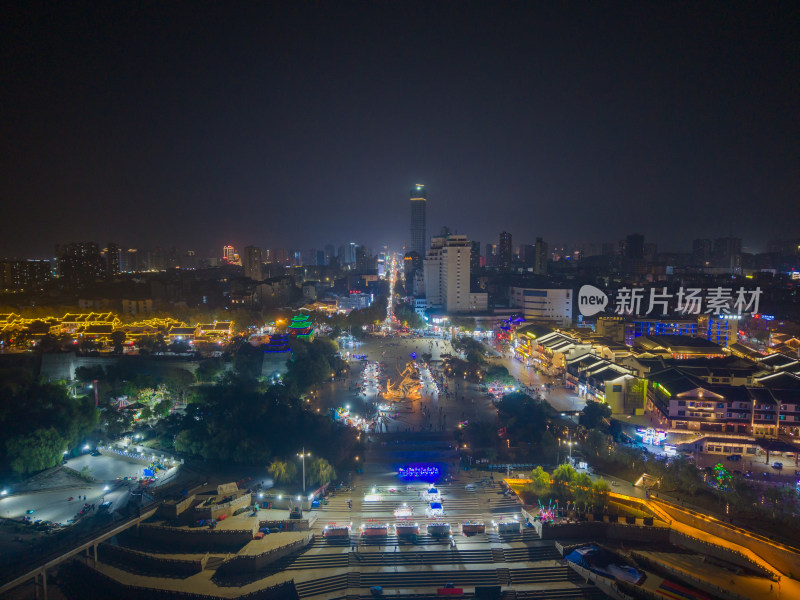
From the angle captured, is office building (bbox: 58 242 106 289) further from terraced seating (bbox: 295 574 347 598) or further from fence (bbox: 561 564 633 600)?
fence (bbox: 561 564 633 600)

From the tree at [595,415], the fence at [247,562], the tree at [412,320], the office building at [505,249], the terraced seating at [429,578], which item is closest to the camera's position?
the terraced seating at [429,578]

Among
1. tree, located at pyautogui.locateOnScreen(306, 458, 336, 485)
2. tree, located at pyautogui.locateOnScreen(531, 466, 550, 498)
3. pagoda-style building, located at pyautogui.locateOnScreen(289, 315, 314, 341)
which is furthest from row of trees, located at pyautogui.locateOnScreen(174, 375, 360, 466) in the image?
pagoda-style building, located at pyautogui.locateOnScreen(289, 315, 314, 341)

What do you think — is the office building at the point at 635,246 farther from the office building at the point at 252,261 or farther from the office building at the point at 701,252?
the office building at the point at 252,261

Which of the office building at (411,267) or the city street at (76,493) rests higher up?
the office building at (411,267)

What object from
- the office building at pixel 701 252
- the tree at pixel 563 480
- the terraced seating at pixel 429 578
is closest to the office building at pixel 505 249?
the office building at pixel 701 252

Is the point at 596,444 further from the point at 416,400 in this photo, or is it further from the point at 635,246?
the point at 635,246

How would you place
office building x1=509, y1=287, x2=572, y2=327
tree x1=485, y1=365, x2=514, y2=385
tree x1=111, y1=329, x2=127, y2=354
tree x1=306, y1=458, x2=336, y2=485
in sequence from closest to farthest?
1. tree x1=306, y1=458, x2=336, y2=485
2. tree x1=485, y1=365, x2=514, y2=385
3. tree x1=111, y1=329, x2=127, y2=354
4. office building x1=509, y1=287, x2=572, y2=327

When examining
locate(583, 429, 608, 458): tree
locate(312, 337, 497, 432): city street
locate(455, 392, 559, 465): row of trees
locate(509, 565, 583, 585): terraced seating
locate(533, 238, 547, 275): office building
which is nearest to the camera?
locate(509, 565, 583, 585): terraced seating
